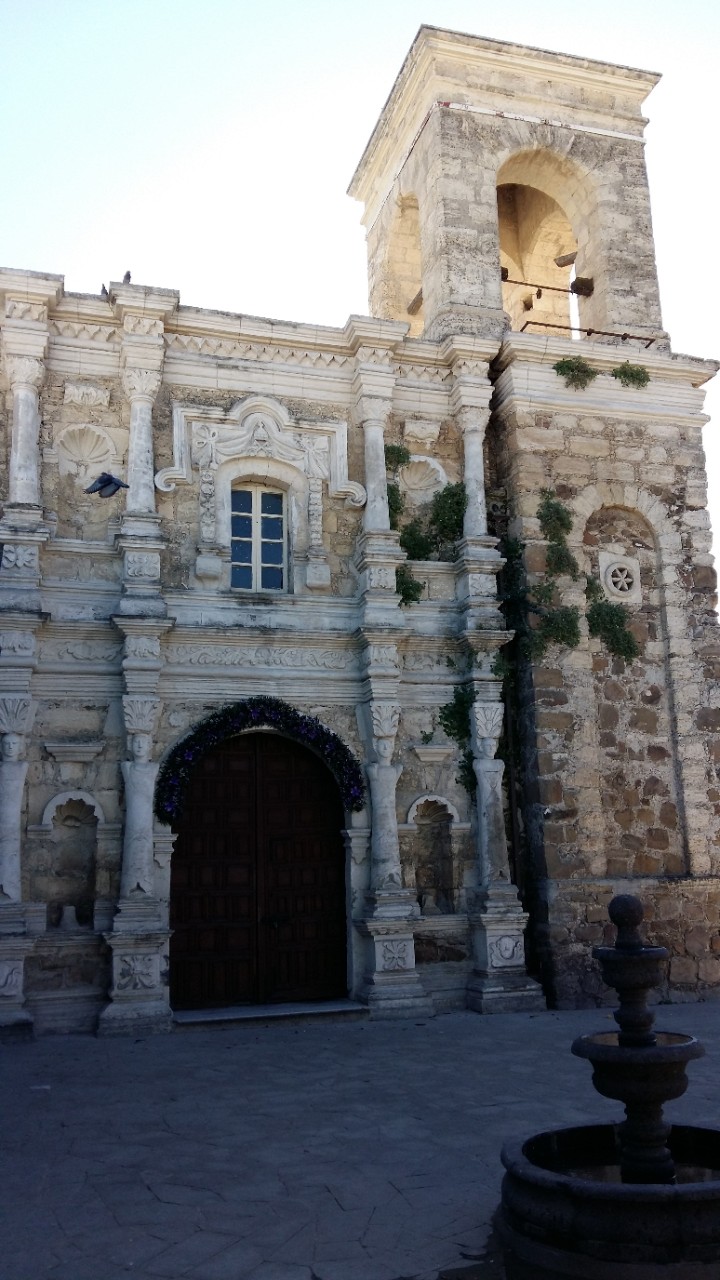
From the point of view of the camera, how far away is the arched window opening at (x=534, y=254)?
47.3ft

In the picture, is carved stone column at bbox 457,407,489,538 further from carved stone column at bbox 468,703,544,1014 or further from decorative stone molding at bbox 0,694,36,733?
decorative stone molding at bbox 0,694,36,733

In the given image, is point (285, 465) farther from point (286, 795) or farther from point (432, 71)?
point (432, 71)

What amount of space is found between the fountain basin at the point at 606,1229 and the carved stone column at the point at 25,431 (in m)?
7.84

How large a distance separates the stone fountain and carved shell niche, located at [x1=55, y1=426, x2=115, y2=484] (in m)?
7.79

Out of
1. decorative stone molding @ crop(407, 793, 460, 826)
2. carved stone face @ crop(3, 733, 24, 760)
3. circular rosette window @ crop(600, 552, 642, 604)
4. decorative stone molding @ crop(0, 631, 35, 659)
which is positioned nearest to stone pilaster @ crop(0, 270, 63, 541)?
decorative stone molding @ crop(0, 631, 35, 659)

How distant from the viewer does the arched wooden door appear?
395 inches

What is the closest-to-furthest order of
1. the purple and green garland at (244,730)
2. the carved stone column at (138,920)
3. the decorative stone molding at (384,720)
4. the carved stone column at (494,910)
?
the carved stone column at (138,920) → the purple and green garland at (244,730) → the carved stone column at (494,910) → the decorative stone molding at (384,720)

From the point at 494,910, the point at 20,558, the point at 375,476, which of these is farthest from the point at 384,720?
the point at 20,558

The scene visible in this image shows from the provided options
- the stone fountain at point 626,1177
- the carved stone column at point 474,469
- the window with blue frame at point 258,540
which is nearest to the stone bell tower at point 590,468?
the carved stone column at point 474,469

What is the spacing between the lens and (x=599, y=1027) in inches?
356

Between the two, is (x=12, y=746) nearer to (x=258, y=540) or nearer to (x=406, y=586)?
(x=258, y=540)

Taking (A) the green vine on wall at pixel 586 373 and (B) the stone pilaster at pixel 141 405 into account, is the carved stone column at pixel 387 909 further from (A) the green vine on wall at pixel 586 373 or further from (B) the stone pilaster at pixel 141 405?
(A) the green vine on wall at pixel 586 373

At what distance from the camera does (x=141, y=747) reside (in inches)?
383

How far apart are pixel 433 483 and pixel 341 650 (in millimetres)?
2318
